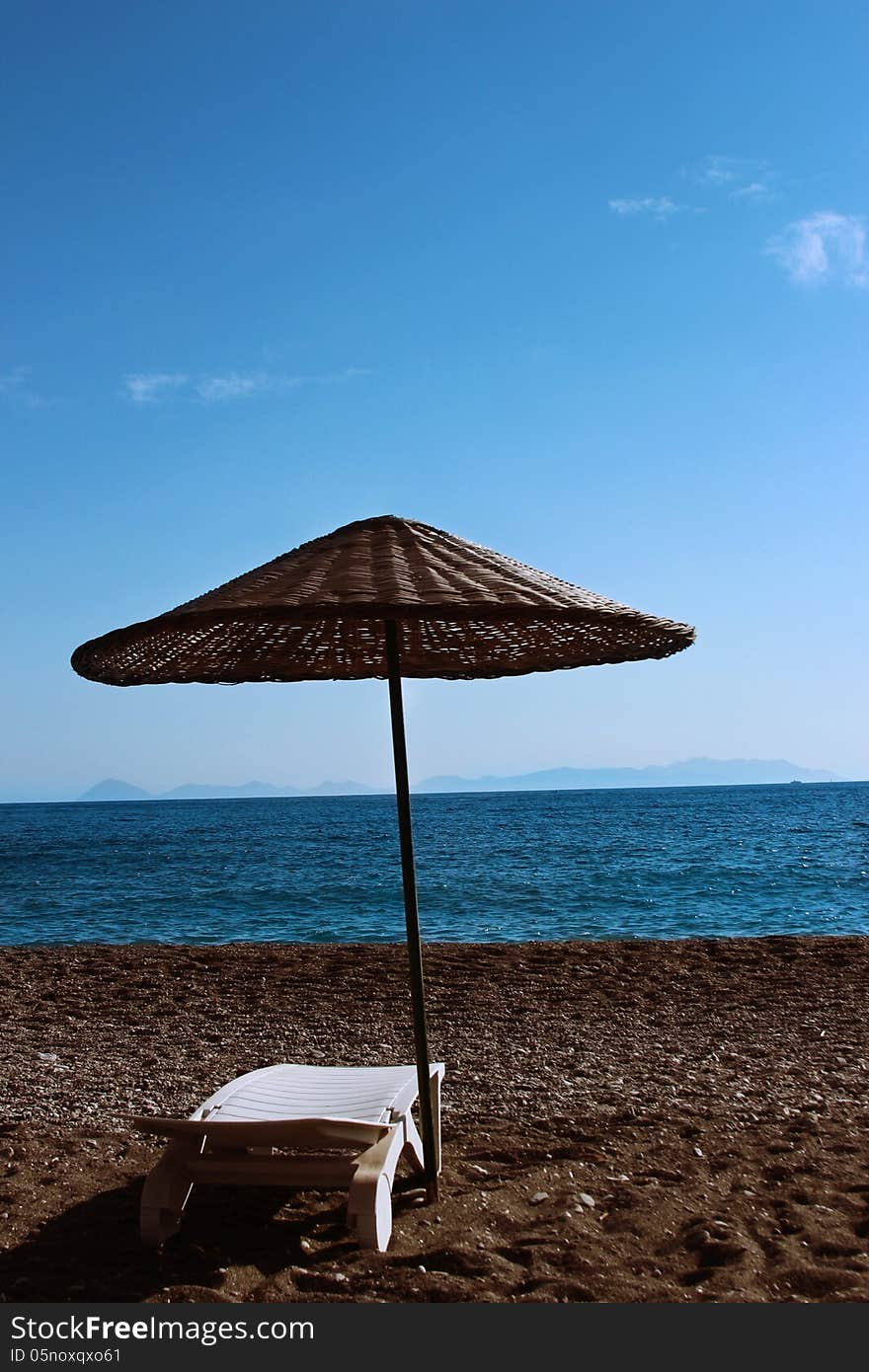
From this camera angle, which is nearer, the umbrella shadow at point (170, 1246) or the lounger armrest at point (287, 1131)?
the umbrella shadow at point (170, 1246)

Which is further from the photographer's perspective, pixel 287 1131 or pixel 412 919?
pixel 412 919

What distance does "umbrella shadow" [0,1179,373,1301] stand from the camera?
11.7 feet

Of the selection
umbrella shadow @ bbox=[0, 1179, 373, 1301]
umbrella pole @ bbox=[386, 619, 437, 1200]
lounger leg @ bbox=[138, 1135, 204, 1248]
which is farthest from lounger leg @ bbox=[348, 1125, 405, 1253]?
lounger leg @ bbox=[138, 1135, 204, 1248]

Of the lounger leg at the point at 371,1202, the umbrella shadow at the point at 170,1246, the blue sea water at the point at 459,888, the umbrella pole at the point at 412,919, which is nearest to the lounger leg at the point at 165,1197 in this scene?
the umbrella shadow at the point at 170,1246

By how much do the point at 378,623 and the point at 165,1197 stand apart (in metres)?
2.77

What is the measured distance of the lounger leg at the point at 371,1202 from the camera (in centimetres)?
363

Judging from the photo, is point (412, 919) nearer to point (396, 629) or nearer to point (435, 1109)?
point (435, 1109)

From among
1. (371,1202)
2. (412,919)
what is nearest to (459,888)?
(412,919)

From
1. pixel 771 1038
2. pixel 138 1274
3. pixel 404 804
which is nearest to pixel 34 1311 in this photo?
pixel 138 1274

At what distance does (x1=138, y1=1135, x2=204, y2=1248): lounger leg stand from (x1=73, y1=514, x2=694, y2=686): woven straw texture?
1.98 meters

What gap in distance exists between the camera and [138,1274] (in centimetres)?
364

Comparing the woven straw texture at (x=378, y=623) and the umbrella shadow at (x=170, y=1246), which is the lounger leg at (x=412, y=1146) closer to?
the umbrella shadow at (x=170, y=1246)

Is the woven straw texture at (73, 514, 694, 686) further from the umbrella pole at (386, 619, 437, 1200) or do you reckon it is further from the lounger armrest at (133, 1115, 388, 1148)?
the lounger armrest at (133, 1115, 388, 1148)

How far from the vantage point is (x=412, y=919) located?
448cm
